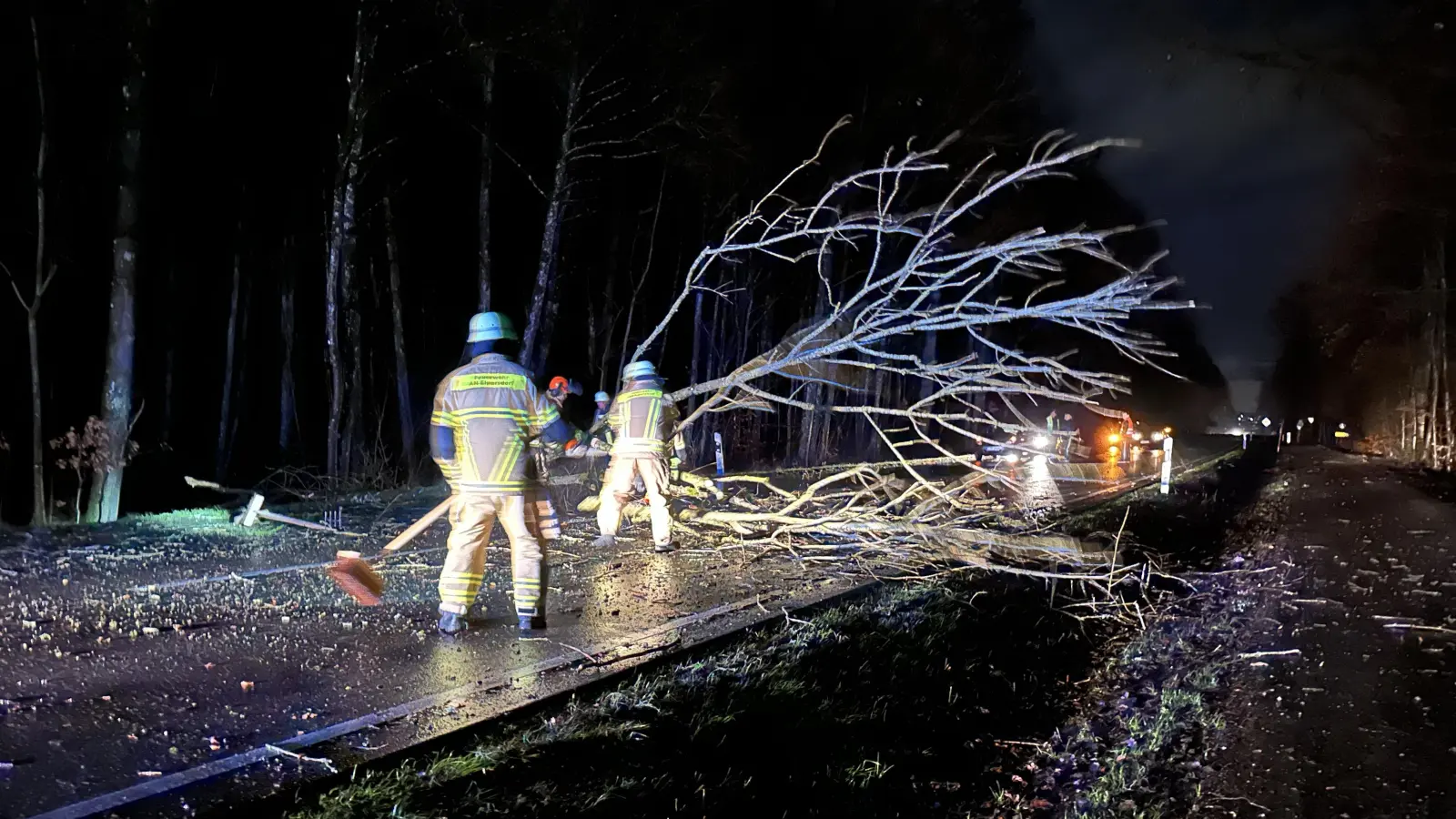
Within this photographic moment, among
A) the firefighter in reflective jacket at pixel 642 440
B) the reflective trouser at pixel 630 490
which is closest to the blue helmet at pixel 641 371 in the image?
the firefighter in reflective jacket at pixel 642 440

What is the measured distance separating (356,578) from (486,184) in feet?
36.6

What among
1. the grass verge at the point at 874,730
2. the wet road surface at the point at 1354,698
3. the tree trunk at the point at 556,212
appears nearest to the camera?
the grass verge at the point at 874,730

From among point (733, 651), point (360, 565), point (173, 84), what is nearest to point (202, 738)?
point (360, 565)

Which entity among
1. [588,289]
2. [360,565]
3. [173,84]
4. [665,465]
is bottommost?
Answer: [360,565]

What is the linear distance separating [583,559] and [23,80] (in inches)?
375

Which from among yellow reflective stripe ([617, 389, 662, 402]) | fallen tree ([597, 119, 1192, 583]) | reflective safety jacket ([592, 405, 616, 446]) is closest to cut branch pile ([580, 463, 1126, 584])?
fallen tree ([597, 119, 1192, 583])

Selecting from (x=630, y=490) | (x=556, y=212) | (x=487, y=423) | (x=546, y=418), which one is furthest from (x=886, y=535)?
(x=556, y=212)

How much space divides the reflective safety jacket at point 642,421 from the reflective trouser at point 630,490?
8 cm

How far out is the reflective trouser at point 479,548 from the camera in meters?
4.93

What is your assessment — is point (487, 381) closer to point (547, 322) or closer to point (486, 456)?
point (486, 456)

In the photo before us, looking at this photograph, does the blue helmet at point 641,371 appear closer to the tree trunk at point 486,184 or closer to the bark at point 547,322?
the bark at point 547,322

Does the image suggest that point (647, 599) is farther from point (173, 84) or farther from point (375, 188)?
point (375, 188)

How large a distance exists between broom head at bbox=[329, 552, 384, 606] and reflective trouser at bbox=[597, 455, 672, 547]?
8.65 feet

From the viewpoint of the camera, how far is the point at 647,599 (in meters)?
6.14
